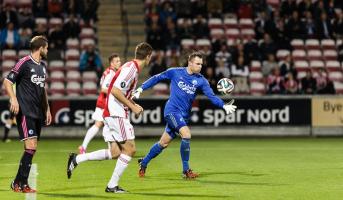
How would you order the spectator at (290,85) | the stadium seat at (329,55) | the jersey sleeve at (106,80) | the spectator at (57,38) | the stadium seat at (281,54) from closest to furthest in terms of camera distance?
the jersey sleeve at (106,80) → the spectator at (290,85) → the spectator at (57,38) → the stadium seat at (281,54) → the stadium seat at (329,55)

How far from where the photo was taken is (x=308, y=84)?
25531mm

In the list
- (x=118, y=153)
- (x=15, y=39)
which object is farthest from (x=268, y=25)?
(x=118, y=153)

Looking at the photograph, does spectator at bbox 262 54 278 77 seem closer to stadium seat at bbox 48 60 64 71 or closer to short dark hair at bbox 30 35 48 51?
stadium seat at bbox 48 60 64 71

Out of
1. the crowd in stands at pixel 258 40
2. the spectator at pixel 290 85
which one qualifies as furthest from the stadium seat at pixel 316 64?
the spectator at pixel 290 85

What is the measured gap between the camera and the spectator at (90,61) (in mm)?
25984

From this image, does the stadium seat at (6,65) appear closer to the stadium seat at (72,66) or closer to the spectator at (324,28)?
the stadium seat at (72,66)

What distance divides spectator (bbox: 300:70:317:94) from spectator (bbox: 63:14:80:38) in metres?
7.77

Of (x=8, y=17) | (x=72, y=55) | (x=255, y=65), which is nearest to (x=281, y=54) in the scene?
(x=255, y=65)

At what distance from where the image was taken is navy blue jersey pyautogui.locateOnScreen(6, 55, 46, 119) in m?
11.5

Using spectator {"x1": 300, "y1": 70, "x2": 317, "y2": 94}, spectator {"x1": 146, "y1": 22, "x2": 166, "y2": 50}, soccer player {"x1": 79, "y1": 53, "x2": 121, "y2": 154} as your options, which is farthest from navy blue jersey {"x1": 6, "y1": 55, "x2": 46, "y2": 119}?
spectator {"x1": 146, "y1": 22, "x2": 166, "y2": 50}

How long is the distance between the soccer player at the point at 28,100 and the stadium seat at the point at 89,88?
13859 mm

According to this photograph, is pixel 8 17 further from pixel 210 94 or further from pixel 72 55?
pixel 210 94

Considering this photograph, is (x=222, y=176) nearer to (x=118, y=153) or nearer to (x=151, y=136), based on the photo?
Result: (x=118, y=153)

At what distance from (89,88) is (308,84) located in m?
6.90
